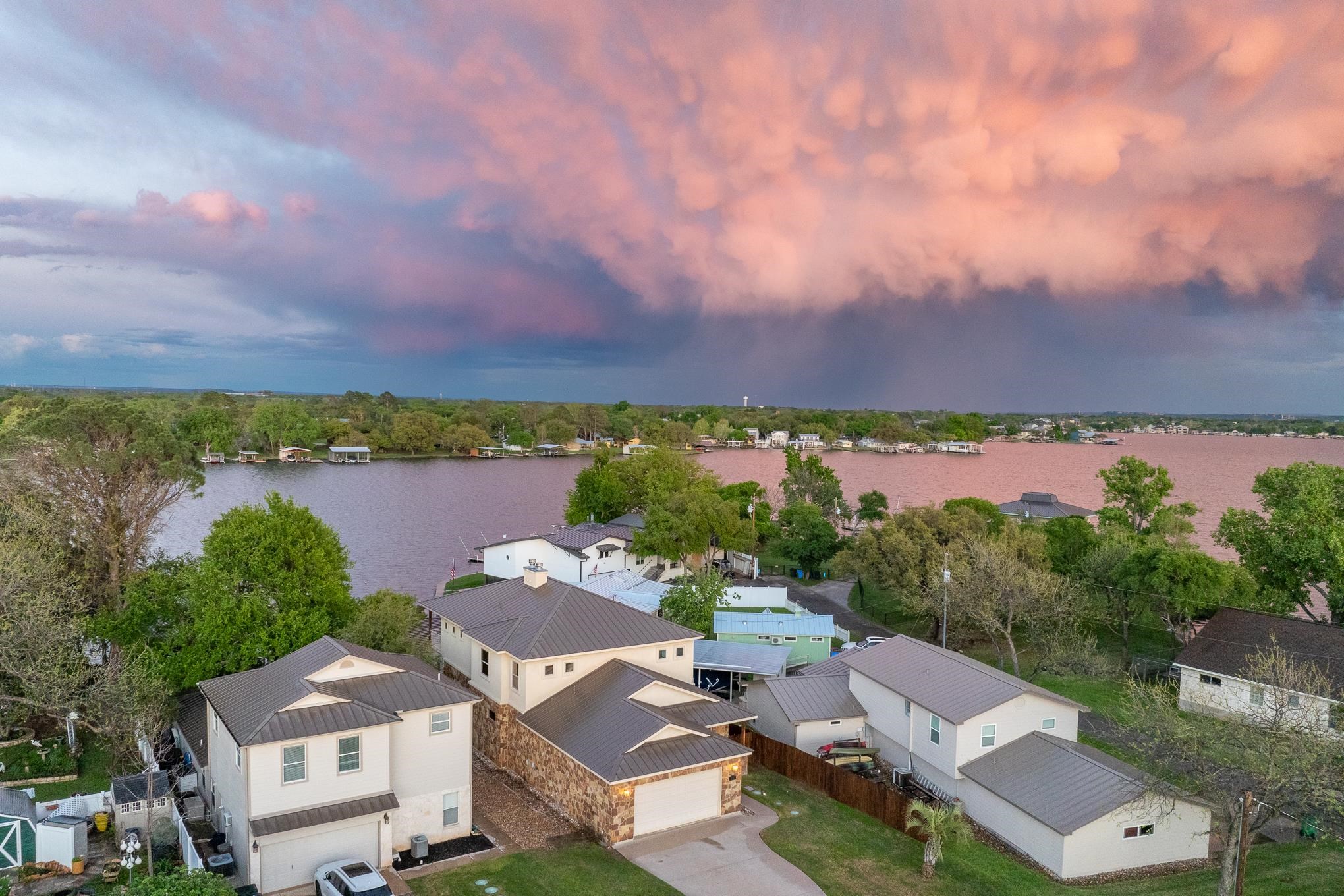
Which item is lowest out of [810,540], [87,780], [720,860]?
[87,780]

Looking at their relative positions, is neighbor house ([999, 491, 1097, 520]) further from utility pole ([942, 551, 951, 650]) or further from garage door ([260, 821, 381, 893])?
garage door ([260, 821, 381, 893])

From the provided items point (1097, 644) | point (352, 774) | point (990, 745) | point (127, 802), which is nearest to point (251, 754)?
point (352, 774)

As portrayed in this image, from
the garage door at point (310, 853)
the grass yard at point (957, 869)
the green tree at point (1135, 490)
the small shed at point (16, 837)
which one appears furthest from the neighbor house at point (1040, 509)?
the small shed at point (16, 837)

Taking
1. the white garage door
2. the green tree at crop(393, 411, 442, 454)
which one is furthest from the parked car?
the green tree at crop(393, 411, 442, 454)

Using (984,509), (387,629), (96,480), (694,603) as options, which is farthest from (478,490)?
(387,629)

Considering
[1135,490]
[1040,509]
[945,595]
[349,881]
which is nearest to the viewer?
[349,881]

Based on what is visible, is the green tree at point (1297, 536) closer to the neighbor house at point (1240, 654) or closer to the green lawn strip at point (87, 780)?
the neighbor house at point (1240, 654)

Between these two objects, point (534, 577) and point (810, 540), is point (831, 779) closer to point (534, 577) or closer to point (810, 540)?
point (534, 577)

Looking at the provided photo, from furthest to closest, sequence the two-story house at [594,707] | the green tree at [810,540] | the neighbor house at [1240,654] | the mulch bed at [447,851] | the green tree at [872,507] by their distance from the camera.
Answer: the green tree at [872,507], the green tree at [810,540], the neighbor house at [1240,654], the two-story house at [594,707], the mulch bed at [447,851]

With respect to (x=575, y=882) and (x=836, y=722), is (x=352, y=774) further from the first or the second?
(x=836, y=722)
